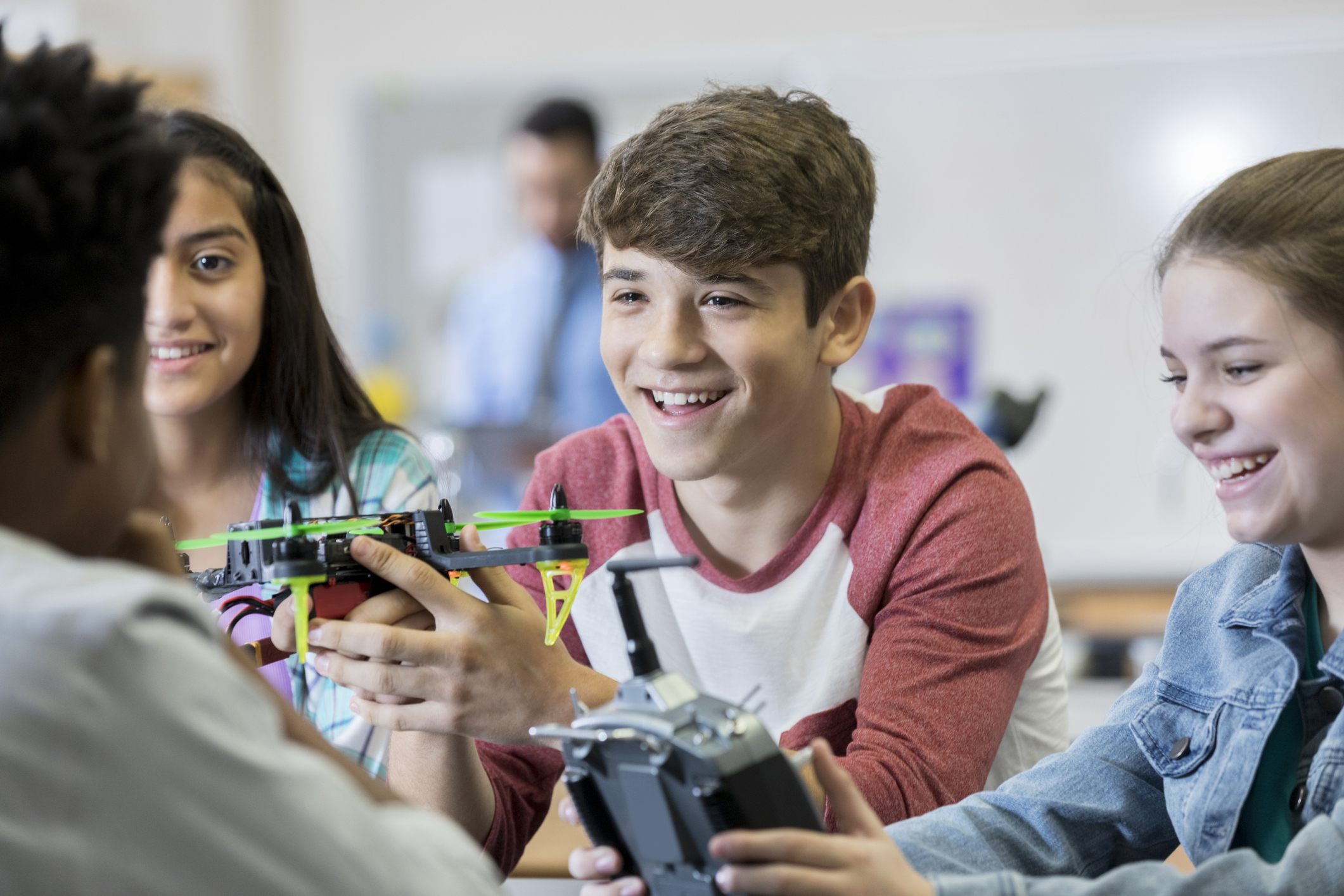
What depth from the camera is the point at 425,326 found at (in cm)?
461

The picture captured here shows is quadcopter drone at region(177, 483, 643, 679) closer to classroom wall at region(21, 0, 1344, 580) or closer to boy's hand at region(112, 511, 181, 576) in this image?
boy's hand at region(112, 511, 181, 576)

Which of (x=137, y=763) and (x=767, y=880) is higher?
(x=137, y=763)

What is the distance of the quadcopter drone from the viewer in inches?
36.2

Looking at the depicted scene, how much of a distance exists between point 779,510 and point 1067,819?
0.50 meters

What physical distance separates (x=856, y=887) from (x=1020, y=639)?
23.7 inches

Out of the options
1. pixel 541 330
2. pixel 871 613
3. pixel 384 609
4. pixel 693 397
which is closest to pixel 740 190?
pixel 693 397

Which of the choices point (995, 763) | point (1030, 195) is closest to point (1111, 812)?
point (995, 763)

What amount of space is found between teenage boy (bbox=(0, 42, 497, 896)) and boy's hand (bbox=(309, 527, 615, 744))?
237 mm

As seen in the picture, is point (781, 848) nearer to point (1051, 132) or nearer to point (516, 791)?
point (516, 791)

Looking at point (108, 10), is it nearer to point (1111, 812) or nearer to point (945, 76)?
point (945, 76)

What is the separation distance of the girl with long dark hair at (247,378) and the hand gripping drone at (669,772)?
0.84 metres

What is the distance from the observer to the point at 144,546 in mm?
Answer: 796

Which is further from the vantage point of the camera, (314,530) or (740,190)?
(740,190)

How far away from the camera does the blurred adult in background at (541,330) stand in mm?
3523
